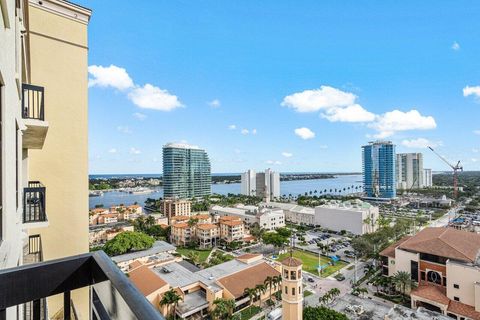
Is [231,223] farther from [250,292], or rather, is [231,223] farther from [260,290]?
[250,292]

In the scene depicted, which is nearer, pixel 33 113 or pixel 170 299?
pixel 33 113

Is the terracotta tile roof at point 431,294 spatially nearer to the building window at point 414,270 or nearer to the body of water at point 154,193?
the building window at point 414,270

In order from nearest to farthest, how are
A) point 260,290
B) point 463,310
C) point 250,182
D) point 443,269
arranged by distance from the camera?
point 463,310 < point 260,290 < point 443,269 < point 250,182

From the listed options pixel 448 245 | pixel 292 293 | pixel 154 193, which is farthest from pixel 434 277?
pixel 154 193

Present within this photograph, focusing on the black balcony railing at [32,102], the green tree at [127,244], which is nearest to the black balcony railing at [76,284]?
the black balcony railing at [32,102]

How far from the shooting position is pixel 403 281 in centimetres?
1405

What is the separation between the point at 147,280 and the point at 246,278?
4781 millimetres

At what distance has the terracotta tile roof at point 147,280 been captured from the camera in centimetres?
1226

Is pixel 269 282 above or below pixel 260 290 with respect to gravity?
above

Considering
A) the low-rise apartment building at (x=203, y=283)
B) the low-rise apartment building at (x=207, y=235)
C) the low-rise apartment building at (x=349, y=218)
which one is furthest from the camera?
the low-rise apartment building at (x=349, y=218)

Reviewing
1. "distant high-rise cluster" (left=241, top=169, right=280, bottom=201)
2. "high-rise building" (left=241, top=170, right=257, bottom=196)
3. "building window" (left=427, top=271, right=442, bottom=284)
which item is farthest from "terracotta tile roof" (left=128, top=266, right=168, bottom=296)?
"high-rise building" (left=241, top=170, right=257, bottom=196)

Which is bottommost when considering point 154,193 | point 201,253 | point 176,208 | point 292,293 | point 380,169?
point 154,193

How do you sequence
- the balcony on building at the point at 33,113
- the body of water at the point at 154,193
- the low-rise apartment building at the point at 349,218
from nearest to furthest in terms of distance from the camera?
the balcony on building at the point at 33,113 < the low-rise apartment building at the point at 349,218 < the body of water at the point at 154,193

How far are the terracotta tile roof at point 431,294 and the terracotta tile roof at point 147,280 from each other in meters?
11.9
